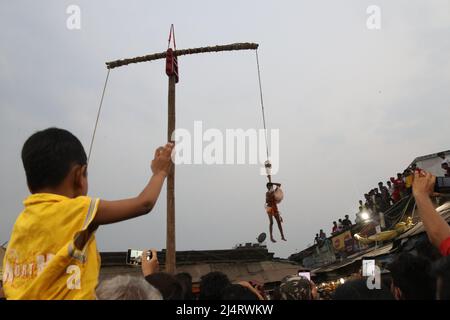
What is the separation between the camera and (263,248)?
18.6 metres

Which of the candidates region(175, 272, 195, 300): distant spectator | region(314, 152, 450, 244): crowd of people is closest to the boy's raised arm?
region(175, 272, 195, 300): distant spectator

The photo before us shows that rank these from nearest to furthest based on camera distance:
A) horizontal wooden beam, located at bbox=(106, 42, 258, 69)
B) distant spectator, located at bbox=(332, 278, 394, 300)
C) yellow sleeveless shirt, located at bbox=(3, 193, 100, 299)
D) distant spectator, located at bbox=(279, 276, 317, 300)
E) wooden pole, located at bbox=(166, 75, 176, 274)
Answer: yellow sleeveless shirt, located at bbox=(3, 193, 100, 299)
distant spectator, located at bbox=(332, 278, 394, 300)
distant spectator, located at bbox=(279, 276, 317, 300)
wooden pole, located at bbox=(166, 75, 176, 274)
horizontal wooden beam, located at bbox=(106, 42, 258, 69)

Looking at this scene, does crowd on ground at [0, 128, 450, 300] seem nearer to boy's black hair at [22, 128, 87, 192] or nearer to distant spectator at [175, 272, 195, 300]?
boy's black hair at [22, 128, 87, 192]

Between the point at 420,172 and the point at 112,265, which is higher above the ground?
the point at 420,172

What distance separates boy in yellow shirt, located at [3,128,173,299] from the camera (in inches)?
Result: 74.4

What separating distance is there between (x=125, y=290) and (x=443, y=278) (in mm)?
1772

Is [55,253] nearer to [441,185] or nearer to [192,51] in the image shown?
[441,185]

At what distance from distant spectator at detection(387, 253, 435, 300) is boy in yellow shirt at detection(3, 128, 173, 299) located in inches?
86.1

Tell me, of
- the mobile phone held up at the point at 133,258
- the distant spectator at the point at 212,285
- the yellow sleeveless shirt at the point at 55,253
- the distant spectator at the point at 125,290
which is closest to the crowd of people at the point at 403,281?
the distant spectator at the point at 212,285

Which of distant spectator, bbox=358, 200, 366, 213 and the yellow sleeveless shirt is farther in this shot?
distant spectator, bbox=358, 200, 366, 213

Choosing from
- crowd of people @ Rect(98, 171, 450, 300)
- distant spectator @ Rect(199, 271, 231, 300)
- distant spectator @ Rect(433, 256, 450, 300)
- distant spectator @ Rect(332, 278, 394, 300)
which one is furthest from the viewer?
distant spectator @ Rect(199, 271, 231, 300)
